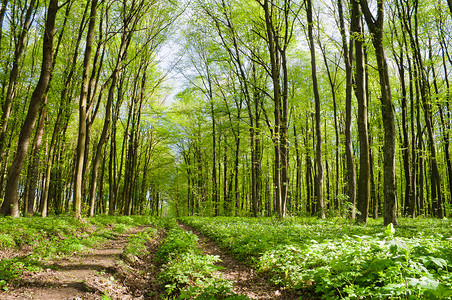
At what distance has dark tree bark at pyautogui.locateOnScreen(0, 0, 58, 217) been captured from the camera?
882 centimetres

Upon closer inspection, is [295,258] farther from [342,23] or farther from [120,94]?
[120,94]

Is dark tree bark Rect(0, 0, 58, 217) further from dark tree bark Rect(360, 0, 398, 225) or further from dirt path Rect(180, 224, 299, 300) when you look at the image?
dark tree bark Rect(360, 0, 398, 225)

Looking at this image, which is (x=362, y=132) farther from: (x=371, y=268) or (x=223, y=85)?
(x=223, y=85)

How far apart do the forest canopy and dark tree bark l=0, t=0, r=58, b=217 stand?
0.04m

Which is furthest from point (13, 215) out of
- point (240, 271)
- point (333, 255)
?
point (333, 255)

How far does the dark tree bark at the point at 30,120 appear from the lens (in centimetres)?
882

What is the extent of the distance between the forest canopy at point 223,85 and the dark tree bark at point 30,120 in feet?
0.12

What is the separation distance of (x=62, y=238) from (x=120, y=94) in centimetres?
1386

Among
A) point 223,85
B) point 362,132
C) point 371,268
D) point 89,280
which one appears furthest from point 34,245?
point 223,85

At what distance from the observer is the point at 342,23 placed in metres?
13.5

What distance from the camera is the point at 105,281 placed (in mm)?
4547

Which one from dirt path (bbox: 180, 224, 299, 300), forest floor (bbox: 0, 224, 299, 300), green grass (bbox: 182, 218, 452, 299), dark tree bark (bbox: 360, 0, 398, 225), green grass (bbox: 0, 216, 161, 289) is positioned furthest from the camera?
dark tree bark (bbox: 360, 0, 398, 225)

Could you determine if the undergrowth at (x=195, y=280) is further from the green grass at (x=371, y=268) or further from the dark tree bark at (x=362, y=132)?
the dark tree bark at (x=362, y=132)

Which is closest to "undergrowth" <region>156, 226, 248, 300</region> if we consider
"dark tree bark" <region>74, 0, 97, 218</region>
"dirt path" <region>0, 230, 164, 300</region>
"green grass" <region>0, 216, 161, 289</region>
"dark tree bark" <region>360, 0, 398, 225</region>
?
"dirt path" <region>0, 230, 164, 300</region>
